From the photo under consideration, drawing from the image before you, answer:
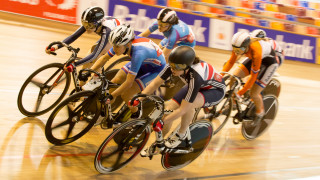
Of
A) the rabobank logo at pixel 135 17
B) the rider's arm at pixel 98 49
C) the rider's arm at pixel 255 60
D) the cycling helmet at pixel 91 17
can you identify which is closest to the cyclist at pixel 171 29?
the rider's arm at pixel 98 49

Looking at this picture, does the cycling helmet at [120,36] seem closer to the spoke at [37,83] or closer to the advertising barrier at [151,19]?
the spoke at [37,83]

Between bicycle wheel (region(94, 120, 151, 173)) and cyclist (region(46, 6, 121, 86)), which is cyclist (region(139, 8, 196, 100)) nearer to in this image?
cyclist (region(46, 6, 121, 86))

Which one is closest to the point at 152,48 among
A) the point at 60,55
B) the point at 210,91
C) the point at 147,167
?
the point at 210,91

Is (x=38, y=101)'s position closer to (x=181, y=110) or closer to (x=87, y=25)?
(x=87, y=25)

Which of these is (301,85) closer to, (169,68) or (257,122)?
(257,122)

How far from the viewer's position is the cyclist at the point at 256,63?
478 cm

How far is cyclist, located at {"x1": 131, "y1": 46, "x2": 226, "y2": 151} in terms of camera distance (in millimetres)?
3639

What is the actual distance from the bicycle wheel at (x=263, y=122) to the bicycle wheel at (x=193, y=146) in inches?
54.7

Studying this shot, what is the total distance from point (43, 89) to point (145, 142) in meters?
1.67

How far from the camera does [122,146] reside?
3.98 m

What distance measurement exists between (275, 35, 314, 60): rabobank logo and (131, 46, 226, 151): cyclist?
8436 millimetres

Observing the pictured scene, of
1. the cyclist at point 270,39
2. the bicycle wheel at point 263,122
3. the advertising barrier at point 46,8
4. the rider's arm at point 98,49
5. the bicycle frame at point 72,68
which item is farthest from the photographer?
the advertising barrier at point 46,8

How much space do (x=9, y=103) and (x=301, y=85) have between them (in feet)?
23.9

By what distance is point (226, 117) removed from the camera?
5.55 metres
